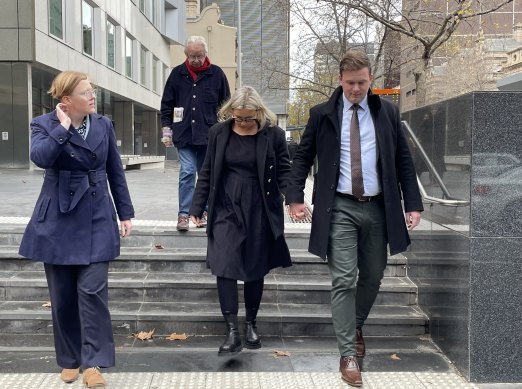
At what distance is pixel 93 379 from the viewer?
382 cm

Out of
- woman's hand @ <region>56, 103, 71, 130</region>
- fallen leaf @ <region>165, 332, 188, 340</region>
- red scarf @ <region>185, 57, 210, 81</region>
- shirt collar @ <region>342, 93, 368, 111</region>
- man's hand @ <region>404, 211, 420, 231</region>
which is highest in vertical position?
red scarf @ <region>185, 57, 210, 81</region>

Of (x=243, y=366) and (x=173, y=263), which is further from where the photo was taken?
(x=173, y=263)

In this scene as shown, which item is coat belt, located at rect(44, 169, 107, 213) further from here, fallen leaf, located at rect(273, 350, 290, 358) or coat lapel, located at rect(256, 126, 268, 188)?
fallen leaf, located at rect(273, 350, 290, 358)

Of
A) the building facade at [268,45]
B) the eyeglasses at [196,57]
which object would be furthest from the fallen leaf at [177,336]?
the building facade at [268,45]

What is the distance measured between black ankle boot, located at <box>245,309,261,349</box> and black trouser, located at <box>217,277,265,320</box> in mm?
48

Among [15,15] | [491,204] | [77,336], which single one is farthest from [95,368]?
[15,15]

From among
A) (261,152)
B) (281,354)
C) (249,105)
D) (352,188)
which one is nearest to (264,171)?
(261,152)

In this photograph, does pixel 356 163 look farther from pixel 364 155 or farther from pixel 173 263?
pixel 173 263

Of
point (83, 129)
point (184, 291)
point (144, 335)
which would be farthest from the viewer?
point (184, 291)

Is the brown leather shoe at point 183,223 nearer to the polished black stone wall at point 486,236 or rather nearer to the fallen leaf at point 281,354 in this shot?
the fallen leaf at point 281,354

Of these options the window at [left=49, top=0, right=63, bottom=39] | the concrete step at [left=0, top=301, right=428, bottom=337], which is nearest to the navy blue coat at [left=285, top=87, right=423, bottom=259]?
the concrete step at [left=0, top=301, right=428, bottom=337]

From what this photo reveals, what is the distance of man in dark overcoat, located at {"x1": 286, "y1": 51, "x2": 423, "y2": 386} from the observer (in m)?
4.04

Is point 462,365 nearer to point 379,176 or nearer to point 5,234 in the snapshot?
point 379,176

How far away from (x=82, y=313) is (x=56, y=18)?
21.3 meters
